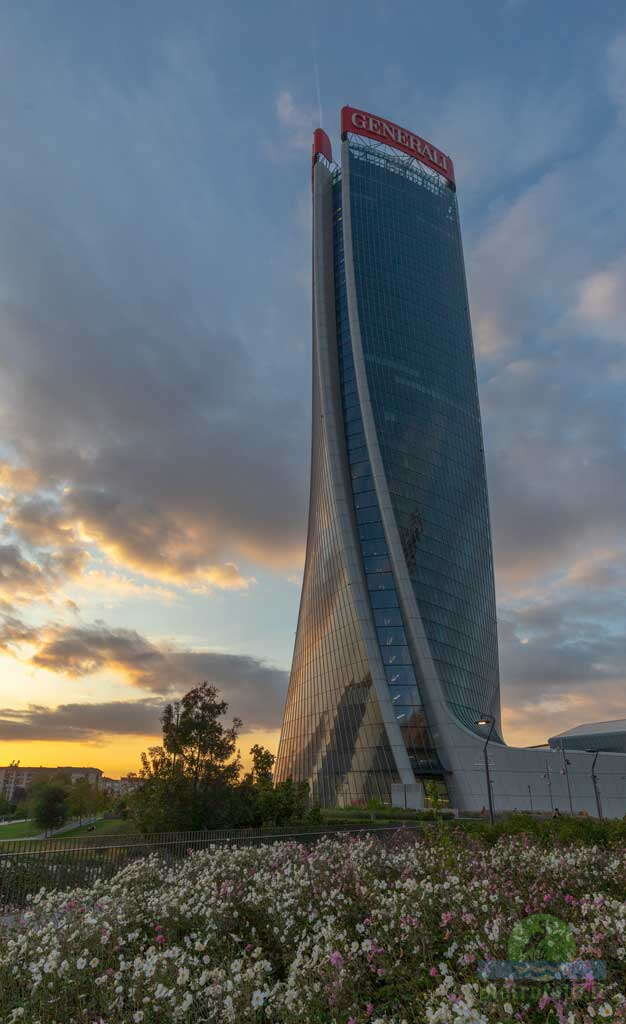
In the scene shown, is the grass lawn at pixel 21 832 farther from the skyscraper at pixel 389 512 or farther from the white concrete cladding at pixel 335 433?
the white concrete cladding at pixel 335 433

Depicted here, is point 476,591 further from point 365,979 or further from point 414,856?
point 365,979

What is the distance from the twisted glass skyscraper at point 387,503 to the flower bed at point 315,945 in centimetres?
5585

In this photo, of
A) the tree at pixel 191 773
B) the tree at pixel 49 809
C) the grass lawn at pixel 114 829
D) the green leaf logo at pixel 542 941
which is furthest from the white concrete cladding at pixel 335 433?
the green leaf logo at pixel 542 941

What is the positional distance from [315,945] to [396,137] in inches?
4586

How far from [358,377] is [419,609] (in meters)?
27.7

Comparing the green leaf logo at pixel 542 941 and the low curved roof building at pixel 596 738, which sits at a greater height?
the low curved roof building at pixel 596 738

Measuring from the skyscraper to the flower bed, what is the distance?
175 feet

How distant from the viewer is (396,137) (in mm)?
105500

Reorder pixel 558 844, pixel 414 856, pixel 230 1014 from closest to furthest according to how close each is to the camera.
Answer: pixel 230 1014 → pixel 414 856 → pixel 558 844

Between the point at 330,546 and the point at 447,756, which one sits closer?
the point at 447,756

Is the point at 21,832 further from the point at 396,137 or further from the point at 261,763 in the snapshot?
the point at 396,137

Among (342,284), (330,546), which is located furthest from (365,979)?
(342,284)

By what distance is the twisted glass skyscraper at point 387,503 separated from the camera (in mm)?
71000

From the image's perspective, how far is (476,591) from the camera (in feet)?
290
